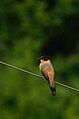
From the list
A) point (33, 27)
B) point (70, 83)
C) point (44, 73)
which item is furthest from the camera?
point (33, 27)

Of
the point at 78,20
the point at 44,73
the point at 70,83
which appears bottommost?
the point at 78,20

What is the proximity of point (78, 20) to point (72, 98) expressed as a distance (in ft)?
25.9

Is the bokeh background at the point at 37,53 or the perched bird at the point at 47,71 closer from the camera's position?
the perched bird at the point at 47,71

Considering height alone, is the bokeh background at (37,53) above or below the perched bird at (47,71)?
below

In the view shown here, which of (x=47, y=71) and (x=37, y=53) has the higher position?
(x=47, y=71)

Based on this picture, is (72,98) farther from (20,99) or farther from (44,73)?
(44,73)

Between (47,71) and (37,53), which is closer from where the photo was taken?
(47,71)

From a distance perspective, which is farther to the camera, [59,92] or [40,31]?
[40,31]

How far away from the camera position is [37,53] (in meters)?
22.9

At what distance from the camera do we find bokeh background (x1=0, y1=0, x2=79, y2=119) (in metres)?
19.1

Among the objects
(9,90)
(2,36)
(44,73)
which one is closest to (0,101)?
(9,90)

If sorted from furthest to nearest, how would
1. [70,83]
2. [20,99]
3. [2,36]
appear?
[2,36]
[70,83]
[20,99]

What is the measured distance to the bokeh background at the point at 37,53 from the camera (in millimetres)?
19141

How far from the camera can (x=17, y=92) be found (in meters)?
19.6
